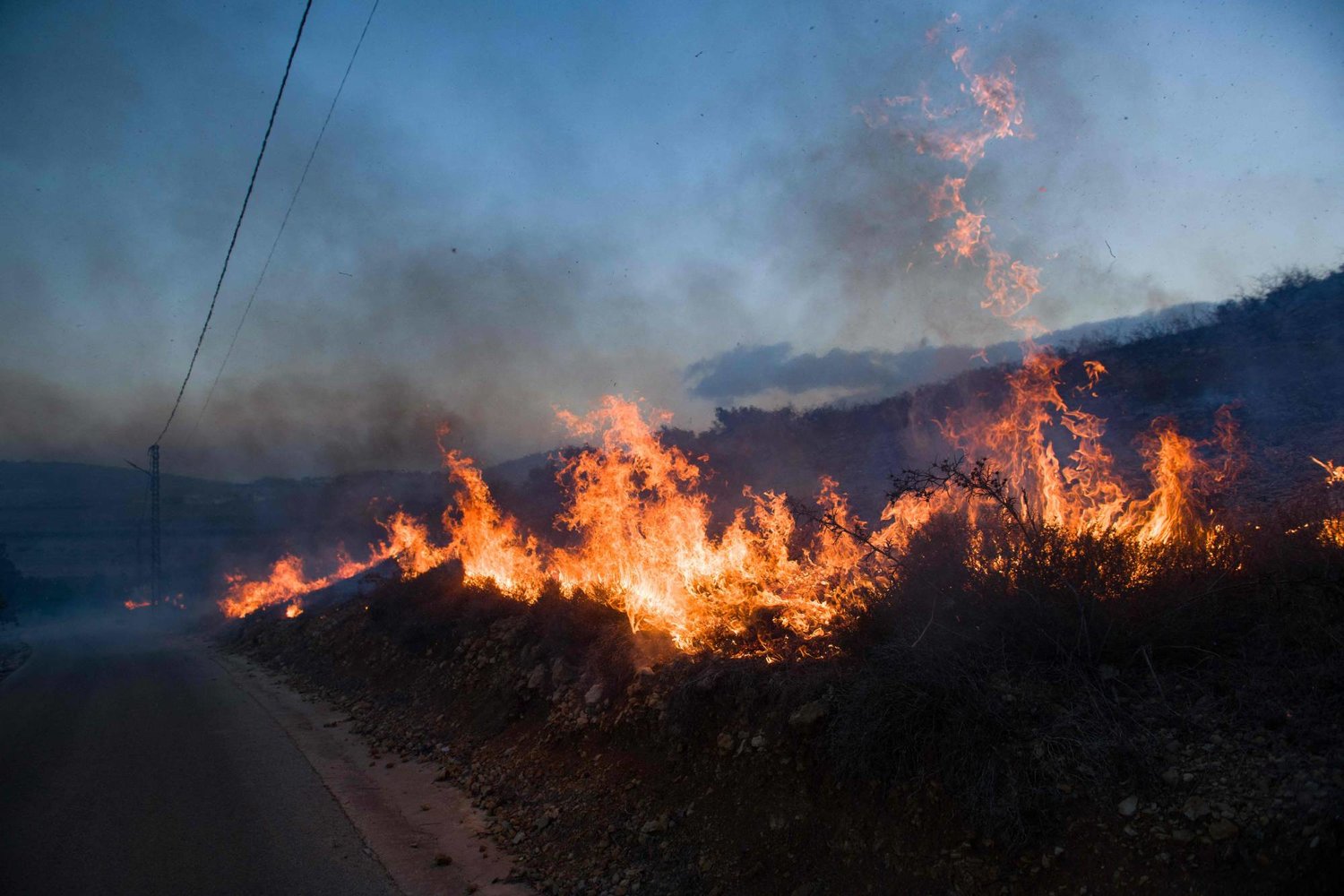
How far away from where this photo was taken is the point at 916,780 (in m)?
4.71

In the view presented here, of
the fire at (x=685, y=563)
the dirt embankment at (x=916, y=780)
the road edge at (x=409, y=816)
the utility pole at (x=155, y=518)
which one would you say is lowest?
the road edge at (x=409, y=816)

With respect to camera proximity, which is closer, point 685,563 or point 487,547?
point 685,563

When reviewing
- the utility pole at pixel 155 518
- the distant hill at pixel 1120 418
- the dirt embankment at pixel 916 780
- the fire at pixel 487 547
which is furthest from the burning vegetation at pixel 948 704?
the utility pole at pixel 155 518

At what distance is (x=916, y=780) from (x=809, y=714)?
3.55ft

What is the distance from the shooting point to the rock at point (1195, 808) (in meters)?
3.60

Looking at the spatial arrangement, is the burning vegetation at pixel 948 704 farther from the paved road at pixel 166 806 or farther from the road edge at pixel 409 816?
the paved road at pixel 166 806

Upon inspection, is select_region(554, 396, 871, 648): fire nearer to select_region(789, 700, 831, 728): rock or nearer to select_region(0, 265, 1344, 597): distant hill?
select_region(789, 700, 831, 728): rock

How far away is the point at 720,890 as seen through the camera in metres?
5.03

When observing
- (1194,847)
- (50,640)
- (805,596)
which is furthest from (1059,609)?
(50,640)

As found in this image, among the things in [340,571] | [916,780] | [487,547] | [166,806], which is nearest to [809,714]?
[916,780]

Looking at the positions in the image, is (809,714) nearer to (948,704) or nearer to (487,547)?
(948,704)

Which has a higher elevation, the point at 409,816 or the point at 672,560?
the point at 672,560

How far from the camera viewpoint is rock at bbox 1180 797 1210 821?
11.8 ft

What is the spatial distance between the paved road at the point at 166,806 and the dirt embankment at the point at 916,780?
1698 millimetres
